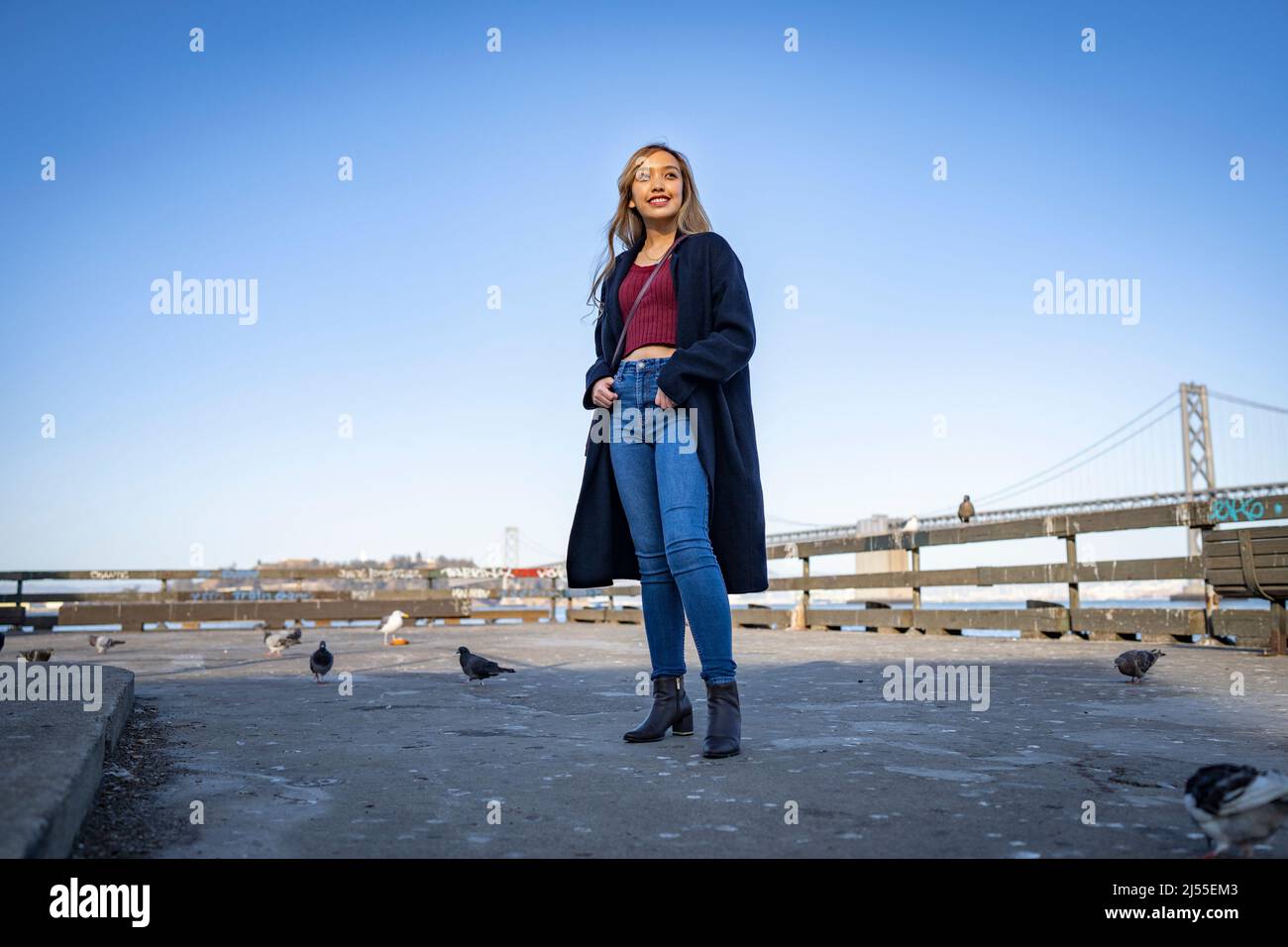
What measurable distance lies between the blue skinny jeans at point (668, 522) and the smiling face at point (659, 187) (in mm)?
579

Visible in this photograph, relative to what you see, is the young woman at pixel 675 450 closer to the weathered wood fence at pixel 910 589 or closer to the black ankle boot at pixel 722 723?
the black ankle boot at pixel 722 723

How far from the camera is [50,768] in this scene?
67.5 inches

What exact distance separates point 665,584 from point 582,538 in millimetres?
350

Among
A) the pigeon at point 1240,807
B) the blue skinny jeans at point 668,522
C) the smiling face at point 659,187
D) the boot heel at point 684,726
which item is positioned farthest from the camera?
the smiling face at point 659,187

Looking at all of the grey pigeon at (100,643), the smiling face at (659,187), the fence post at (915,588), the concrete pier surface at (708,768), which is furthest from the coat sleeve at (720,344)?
the grey pigeon at (100,643)

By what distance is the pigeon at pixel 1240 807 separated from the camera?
154 cm

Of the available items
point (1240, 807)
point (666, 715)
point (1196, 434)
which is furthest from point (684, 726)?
point (1196, 434)

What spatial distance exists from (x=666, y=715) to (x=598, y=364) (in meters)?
1.19

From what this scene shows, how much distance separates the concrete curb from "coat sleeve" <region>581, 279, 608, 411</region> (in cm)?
170

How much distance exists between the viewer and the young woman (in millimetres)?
2830

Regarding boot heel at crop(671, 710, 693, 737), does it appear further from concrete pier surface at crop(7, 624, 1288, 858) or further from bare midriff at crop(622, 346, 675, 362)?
bare midriff at crop(622, 346, 675, 362)

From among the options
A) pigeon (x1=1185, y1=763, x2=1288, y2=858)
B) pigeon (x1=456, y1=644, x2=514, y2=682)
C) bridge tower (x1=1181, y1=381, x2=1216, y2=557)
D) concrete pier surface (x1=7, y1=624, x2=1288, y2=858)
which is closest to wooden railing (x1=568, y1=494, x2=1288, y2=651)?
concrete pier surface (x1=7, y1=624, x2=1288, y2=858)
